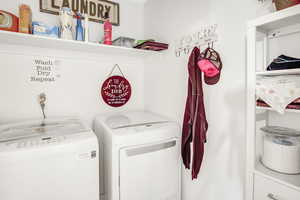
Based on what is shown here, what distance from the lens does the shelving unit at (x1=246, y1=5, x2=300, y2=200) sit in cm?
81

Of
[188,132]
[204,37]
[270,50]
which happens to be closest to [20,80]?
[188,132]

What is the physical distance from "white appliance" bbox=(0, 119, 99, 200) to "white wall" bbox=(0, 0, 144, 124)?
0.44m

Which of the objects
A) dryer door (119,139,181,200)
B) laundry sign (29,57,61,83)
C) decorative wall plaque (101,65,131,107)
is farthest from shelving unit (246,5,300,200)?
laundry sign (29,57,61,83)

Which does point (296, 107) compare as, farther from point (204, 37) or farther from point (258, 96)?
point (204, 37)

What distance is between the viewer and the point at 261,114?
103 cm

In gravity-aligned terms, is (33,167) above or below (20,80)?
below

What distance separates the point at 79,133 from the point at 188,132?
883mm

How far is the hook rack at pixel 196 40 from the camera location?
135 centimetres

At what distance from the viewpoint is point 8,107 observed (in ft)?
5.08

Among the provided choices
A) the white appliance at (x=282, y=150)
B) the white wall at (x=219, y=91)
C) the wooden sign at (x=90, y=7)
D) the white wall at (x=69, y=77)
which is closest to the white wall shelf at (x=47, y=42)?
the white wall at (x=69, y=77)

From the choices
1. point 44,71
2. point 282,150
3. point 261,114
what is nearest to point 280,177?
point 282,150

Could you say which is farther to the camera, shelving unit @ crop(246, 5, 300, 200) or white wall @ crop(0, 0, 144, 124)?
white wall @ crop(0, 0, 144, 124)

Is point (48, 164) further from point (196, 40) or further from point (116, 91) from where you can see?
point (196, 40)

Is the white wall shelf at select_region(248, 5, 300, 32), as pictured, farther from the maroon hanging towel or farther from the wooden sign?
the wooden sign
